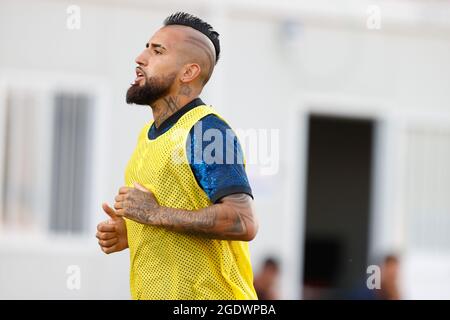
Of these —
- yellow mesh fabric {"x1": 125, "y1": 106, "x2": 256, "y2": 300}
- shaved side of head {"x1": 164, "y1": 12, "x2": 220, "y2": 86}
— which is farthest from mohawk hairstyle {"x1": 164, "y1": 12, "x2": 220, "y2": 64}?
yellow mesh fabric {"x1": 125, "y1": 106, "x2": 256, "y2": 300}

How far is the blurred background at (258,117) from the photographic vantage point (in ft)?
37.4

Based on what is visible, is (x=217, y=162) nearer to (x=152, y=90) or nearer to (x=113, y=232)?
(x=152, y=90)

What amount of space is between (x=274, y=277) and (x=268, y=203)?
1.62 m

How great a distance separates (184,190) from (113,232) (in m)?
0.46

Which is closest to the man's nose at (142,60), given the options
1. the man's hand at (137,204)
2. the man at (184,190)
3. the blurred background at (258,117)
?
the man at (184,190)

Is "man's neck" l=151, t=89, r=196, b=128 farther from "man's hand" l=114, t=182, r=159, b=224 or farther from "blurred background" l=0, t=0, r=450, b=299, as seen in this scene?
"blurred background" l=0, t=0, r=450, b=299

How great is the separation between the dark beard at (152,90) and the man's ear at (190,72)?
39mm

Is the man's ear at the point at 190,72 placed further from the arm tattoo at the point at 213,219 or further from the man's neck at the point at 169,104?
the arm tattoo at the point at 213,219

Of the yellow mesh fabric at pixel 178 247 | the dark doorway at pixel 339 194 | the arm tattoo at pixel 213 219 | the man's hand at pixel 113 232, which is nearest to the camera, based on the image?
the arm tattoo at pixel 213 219

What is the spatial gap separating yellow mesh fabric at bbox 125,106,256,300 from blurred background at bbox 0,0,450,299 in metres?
6.09

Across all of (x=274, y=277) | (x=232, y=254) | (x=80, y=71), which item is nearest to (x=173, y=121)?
(x=232, y=254)

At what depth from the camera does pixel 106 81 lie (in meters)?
11.6

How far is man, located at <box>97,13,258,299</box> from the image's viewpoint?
4156 mm

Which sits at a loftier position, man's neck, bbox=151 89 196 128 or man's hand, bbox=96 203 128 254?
man's neck, bbox=151 89 196 128
